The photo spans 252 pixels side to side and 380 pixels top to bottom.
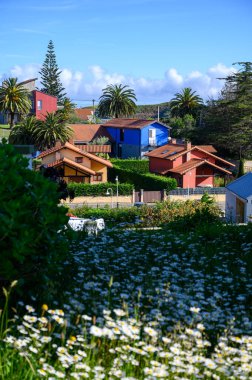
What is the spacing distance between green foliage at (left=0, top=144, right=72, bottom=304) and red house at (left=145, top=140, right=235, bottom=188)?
42616 millimetres

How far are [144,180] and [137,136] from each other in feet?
45.0

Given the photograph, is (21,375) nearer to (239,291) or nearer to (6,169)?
(6,169)

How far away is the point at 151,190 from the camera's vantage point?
47.7 meters

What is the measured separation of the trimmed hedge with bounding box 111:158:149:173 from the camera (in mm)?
53719

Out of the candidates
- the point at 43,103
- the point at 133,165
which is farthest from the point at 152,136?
the point at 43,103

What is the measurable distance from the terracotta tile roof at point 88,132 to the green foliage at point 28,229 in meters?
56.6

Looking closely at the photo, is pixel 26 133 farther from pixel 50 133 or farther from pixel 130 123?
pixel 130 123

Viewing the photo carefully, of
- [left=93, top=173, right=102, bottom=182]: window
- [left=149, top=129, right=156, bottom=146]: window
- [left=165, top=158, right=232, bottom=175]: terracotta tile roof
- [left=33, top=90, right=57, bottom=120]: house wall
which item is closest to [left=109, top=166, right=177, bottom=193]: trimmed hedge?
[left=165, top=158, right=232, bottom=175]: terracotta tile roof

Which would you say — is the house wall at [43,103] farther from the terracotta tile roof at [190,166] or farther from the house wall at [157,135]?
the terracotta tile roof at [190,166]

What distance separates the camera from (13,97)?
220 feet

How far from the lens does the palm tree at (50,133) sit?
56.9m

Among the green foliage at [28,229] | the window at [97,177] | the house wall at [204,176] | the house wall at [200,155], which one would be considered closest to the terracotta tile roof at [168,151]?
the house wall at [200,155]

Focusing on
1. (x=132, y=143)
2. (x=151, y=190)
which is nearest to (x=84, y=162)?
(x=151, y=190)

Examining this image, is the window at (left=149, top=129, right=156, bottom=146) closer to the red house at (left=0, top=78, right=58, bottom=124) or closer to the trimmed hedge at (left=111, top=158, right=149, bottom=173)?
the trimmed hedge at (left=111, top=158, right=149, bottom=173)
